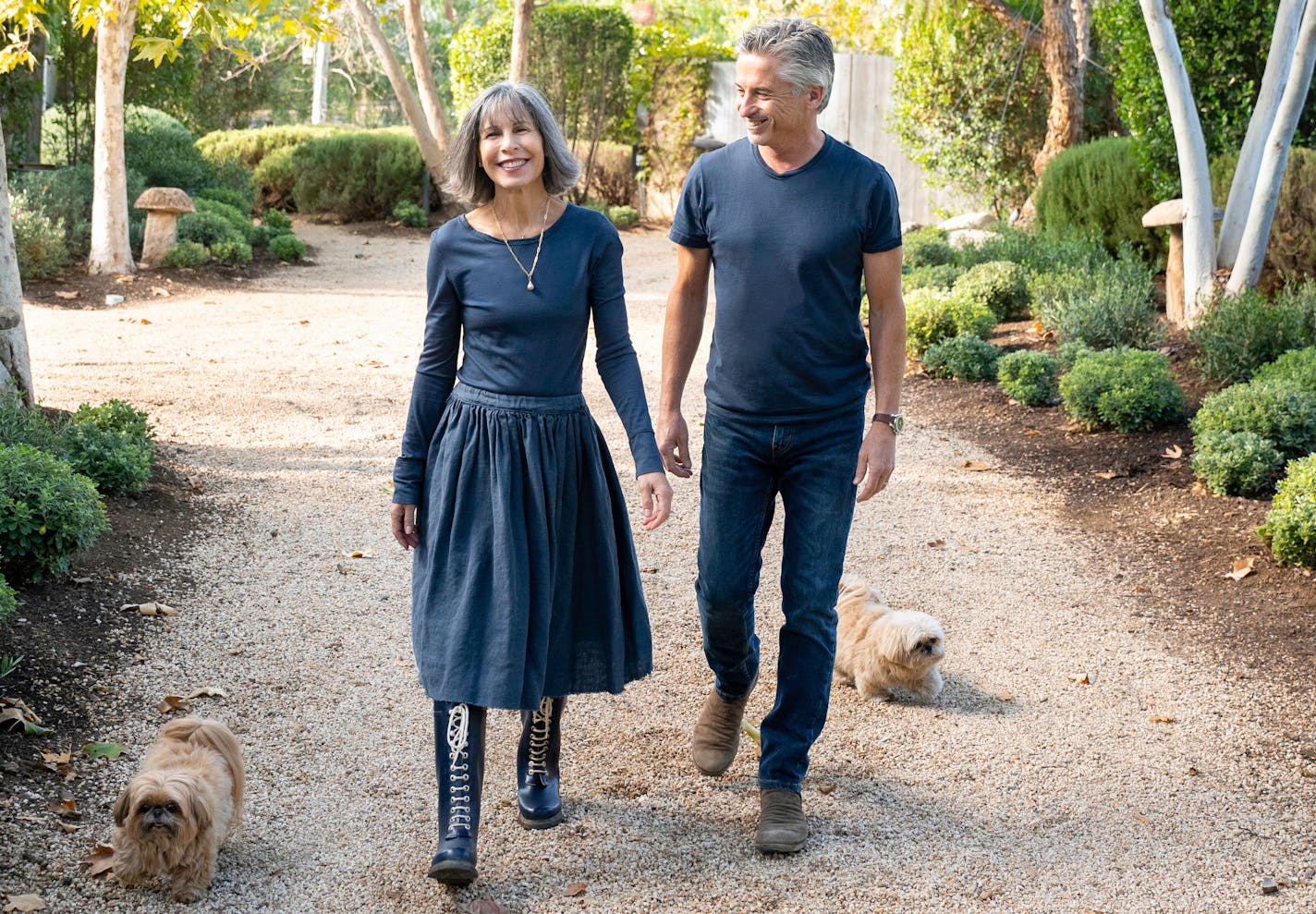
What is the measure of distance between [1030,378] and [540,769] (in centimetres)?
591

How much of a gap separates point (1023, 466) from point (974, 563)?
173 cm

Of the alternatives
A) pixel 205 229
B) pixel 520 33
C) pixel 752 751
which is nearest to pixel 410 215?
pixel 520 33

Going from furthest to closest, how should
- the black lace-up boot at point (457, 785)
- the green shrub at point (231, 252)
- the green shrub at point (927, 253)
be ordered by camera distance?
the green shrub at point (231, 252)
the green shrub at point (927, 253)
the black lace-up boot at point (457, 785)

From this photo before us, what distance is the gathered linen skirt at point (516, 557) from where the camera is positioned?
303 cm

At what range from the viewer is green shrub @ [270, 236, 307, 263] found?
15.2 meters

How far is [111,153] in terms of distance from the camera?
1234 centimetres

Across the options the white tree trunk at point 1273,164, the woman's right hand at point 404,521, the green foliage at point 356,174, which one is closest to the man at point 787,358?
the woman's right hand at point 404,521

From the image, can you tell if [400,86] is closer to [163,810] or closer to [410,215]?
[410,215]

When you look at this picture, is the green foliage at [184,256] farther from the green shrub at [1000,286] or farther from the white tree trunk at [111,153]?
the green shrub at [1000,286]

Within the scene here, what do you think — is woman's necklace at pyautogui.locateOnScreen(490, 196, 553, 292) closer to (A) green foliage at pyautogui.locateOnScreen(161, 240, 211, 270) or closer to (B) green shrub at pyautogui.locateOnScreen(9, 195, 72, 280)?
(B) green shrub at pyautogui.locateOnScreen(9, 195, 72, 280)

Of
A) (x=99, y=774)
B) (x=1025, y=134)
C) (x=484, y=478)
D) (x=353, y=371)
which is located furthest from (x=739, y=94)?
(x=1025, y=134)

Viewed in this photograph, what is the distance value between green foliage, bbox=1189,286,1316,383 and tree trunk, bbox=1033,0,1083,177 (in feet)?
25.9

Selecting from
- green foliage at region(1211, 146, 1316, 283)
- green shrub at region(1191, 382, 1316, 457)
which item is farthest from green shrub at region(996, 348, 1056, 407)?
green foliage at region(1211, 146, 1316, 283)

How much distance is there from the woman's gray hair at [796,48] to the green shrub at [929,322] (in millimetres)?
6836
